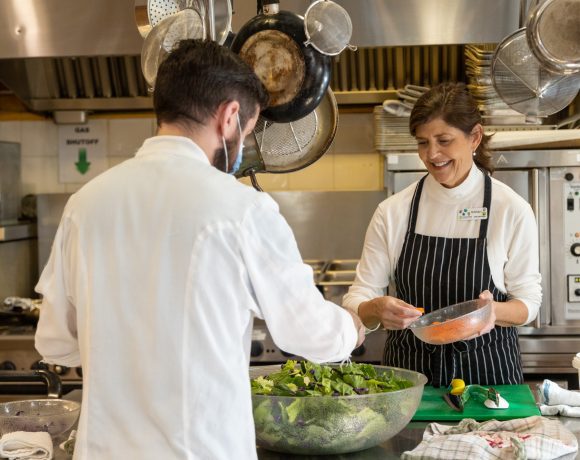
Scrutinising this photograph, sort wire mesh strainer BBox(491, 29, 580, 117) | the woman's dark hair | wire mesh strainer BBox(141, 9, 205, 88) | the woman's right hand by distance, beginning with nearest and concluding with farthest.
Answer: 1. the woman's right hand
2. wire mesh strainer BBox(141, 9, 205, 88)
3. the woman's dark hair
4. wire mesh strainer BBox(491, 29, 580, 117)

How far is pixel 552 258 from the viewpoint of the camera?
14.0 ft

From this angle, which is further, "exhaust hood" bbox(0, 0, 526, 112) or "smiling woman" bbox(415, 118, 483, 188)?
"exhaust hood" bbox(0, 0, 526, 112)

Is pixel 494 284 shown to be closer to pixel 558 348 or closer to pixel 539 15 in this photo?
pixel 539 15

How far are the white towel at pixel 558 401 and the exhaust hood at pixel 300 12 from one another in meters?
2.09

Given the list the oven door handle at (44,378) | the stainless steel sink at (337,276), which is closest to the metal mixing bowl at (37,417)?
the oven door handle at (44,378)

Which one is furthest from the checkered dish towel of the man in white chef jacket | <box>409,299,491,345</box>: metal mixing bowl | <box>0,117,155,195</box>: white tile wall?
<box>0,117,155,195</box>: white tile wall

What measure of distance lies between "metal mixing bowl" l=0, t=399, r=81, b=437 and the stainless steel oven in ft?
8.41

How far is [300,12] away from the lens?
4.12 meters

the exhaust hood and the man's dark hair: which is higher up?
the exhaust hood

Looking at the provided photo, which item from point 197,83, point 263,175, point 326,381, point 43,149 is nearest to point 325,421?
point 326,381

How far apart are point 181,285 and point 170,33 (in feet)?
4.17

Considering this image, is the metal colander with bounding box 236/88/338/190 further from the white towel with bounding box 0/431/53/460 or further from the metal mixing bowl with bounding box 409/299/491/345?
the white towel with bounding box 0/431/53/460

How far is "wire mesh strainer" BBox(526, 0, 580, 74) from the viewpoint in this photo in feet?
9.25

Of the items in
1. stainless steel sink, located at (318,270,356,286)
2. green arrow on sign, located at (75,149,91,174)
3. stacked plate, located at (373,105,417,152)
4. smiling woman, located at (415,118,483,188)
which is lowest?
stainless steel sink, located at (318,270,356,286)
